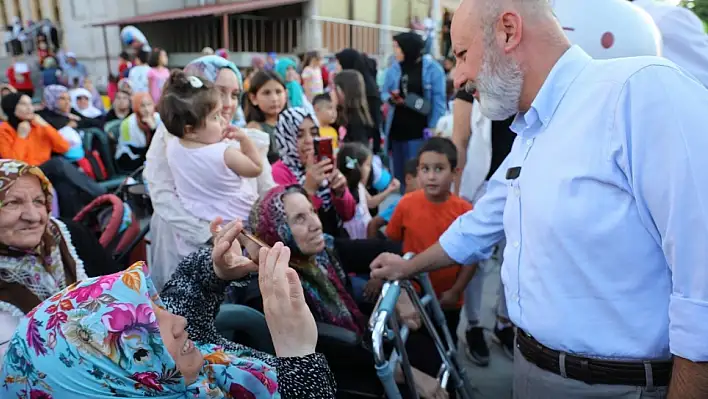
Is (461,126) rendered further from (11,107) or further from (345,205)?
(11,107)

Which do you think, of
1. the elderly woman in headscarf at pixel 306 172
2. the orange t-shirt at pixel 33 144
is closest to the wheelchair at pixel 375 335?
the elderly woman in headscarf at pixel 306 172

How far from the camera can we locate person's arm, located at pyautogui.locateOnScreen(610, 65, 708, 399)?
1040mm

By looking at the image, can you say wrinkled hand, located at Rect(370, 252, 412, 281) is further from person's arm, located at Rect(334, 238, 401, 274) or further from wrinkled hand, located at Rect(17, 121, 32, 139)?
wrinkled hand, located at Rect(17, 121, 32, 139)

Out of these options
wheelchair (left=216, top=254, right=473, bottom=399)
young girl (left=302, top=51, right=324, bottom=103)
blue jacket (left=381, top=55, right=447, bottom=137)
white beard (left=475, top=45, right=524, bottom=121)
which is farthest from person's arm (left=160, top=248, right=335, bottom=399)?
young girl (left=302, top=51, right=324, bottom=103)

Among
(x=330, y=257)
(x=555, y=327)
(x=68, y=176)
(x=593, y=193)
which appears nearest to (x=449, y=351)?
(x=330, y=257)

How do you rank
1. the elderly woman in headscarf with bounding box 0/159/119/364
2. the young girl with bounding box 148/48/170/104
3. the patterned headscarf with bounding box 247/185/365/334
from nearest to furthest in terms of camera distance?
the elderly woman in headscarf with bounding box 0/159/119/364
the patterned headscarf with bounding box 247/185/365/334
the young girl with bounding box 148/48/170/104

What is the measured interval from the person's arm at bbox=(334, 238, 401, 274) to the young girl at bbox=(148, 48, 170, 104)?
5.65m

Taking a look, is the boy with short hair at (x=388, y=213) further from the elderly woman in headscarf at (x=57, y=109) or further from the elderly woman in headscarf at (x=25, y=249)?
the elderly woman in headscarf at (x=57, y=109)

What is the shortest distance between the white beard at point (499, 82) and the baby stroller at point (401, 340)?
77 cm

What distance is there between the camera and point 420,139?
17.6ft

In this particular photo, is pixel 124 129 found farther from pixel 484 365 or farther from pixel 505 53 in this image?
pixel 505 53

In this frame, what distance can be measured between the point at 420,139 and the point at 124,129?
309cm

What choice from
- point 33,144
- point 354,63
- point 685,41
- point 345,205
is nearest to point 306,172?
point 345,205

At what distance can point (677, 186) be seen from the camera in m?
1.05
